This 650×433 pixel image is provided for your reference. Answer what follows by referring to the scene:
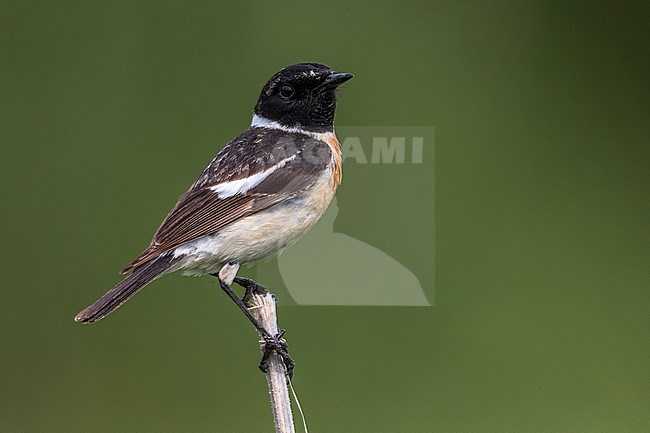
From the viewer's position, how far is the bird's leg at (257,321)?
3369 mm

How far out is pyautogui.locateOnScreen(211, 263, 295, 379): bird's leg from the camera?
11.1 feet

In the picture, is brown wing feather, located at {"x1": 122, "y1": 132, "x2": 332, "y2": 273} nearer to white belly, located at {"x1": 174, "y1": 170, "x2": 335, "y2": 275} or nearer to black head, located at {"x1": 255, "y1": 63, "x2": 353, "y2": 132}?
white belly, located at {"x1": 174, "y1": 170, "x2": 335, "y2": 275}

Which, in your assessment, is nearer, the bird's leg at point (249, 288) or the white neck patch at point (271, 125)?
the bird's leg at point (249, 288)

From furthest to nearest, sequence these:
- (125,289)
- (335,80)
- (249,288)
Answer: (335,80) < (249,288) < (125,289)

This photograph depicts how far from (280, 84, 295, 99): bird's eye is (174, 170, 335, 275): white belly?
44 cm

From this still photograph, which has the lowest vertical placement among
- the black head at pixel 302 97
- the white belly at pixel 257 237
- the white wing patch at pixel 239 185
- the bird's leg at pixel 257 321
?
the bird's leg at pixel 257 321

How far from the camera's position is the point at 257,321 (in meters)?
3.44

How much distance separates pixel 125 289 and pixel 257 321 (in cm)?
47

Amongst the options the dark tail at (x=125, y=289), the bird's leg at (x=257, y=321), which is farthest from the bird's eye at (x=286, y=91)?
the dark tail at (x=125, y=289)

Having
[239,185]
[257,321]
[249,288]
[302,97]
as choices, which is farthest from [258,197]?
[302,97]

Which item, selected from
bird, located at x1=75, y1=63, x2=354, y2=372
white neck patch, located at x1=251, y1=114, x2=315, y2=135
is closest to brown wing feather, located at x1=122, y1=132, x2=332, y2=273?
bird, located at x1=75, y1=63, x2=354, y2=372

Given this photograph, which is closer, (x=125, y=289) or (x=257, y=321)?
(x=125, y=289)

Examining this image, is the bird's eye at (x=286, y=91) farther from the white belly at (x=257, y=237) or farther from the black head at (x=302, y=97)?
the white belly at (x=257, y=237)

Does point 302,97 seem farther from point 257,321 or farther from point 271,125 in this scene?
point 257,321
